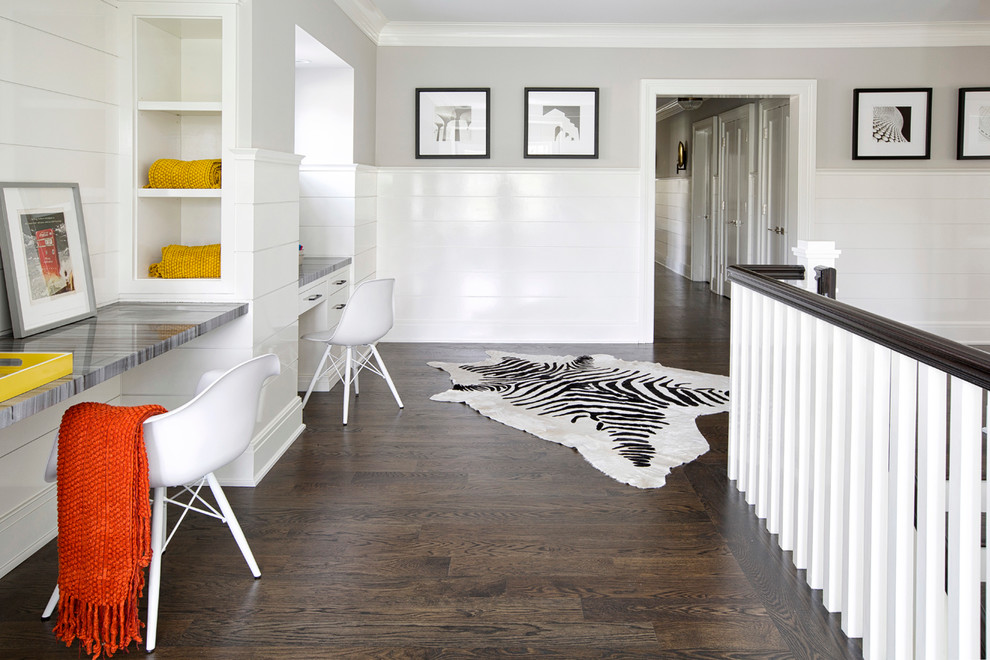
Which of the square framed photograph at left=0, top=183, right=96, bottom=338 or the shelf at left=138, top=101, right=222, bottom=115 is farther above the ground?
the shelf at left=138, top=101, right=222, bottom=115

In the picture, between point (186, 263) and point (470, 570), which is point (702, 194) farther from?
point (470, 570)

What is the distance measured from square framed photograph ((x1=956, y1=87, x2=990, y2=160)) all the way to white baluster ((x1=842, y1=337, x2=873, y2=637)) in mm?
5552

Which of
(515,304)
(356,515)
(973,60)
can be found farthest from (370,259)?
(973,60)

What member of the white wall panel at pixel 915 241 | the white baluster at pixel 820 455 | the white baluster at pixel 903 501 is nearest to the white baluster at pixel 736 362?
the white baluster at pixel 820 455

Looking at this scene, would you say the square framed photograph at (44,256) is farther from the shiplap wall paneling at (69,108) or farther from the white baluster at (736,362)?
the white baluster at (736,362)

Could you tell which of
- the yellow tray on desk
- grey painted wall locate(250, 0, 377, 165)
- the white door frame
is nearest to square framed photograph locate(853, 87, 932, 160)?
the white door frame

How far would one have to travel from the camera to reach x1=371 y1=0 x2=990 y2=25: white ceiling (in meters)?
6.14

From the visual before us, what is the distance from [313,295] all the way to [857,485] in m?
3.32

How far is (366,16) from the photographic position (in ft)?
20.5

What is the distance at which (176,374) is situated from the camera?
366 cm

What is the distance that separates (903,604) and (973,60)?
6248 mm

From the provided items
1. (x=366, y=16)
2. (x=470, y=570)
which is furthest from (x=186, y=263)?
(x=366, y=16)

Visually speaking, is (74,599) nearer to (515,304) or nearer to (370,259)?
(370,259)

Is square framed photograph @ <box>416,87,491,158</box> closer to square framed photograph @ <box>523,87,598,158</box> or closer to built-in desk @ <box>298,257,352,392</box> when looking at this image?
square framed photograph @ <box>523,87,598,158</box>
